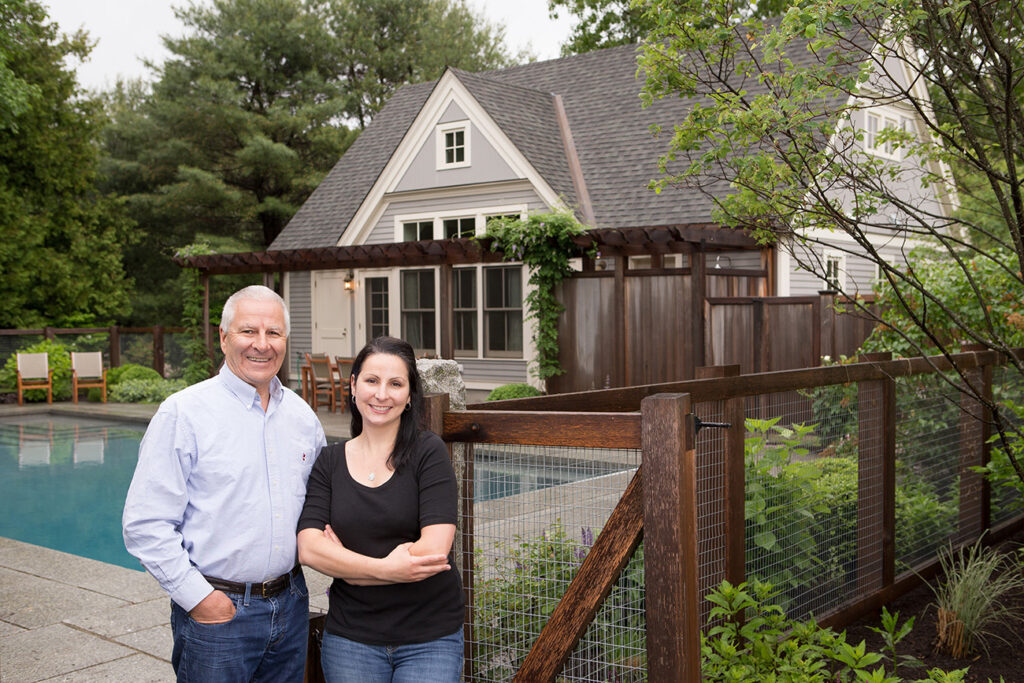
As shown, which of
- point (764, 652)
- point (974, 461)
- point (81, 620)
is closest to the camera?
point (764, 652)

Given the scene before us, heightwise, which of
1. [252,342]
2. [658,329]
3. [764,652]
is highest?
[252,342]

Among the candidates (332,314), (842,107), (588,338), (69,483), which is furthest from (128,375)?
(842,107)

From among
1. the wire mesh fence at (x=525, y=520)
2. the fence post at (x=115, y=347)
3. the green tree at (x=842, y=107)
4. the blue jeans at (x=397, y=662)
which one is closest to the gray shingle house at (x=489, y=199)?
the fence post at (x=115, y=347)

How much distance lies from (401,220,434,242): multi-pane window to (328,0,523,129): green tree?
14.4 metres

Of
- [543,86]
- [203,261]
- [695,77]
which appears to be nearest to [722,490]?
[695,77]

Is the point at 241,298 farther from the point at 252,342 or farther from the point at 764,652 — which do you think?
the point at 764,652

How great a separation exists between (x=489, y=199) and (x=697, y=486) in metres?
13.9

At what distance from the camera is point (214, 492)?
101 inches

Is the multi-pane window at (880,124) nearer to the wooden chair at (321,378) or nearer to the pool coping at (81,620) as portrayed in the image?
the wooden chair at (321,378)

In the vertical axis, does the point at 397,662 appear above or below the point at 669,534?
below

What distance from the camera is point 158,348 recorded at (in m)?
23.6

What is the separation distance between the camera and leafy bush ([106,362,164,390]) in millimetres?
21009

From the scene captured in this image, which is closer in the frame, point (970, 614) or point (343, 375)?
point (970, 614)

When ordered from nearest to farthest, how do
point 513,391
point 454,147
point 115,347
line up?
point 513,391 < point 454,147 < point 115,347
